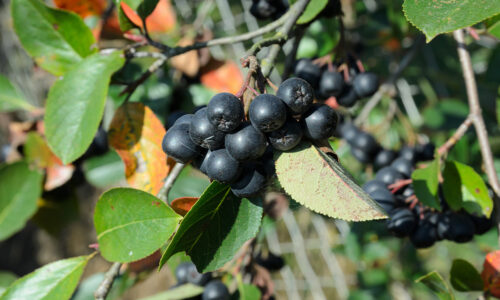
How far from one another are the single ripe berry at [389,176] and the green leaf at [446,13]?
46cm

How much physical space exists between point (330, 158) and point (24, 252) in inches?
118

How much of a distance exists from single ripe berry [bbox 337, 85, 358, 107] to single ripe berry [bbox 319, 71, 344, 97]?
0.05 meters

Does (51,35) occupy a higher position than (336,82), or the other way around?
(51,35)

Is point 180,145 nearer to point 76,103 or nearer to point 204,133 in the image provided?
point 204,133

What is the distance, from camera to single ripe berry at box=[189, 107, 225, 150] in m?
0.57

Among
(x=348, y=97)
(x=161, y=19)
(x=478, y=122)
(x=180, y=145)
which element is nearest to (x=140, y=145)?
(x=180, y=145)

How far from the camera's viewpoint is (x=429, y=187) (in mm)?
820

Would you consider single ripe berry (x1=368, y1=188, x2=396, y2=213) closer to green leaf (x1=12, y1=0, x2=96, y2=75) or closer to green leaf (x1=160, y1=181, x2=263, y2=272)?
green leaf (x1=160, y1=181, x2=263, y2=272)

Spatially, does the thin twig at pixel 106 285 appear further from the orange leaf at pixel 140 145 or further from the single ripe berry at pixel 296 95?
the single ripe berry at pixel 296 95

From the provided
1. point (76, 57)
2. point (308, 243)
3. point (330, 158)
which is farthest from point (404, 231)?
point (308, 243)

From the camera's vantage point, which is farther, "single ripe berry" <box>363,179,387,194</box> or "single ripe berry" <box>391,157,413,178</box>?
"single ripe berry" <box>391,157,413,178</box>

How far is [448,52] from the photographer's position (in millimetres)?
1734

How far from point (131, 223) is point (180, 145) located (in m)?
0.19

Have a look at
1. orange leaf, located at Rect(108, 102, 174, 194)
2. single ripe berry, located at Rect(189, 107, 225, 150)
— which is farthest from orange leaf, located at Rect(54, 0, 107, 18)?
single ripe berry, located at Rect(189, 107, 225, 150)
